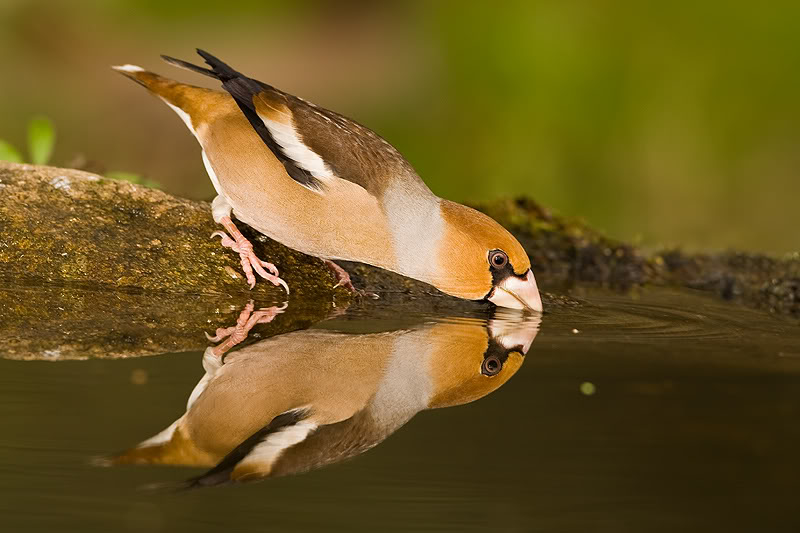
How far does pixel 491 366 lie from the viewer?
372 cm

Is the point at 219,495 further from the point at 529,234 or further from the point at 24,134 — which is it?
the point at 24,134

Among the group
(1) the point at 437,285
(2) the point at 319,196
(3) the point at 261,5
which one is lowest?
(1) the point at 437,285

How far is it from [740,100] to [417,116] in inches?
138

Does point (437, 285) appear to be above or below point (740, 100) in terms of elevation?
below

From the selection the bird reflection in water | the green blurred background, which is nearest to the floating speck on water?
the bird reflection in water

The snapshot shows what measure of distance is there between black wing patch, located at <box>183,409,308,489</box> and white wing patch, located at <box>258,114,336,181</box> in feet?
6.11

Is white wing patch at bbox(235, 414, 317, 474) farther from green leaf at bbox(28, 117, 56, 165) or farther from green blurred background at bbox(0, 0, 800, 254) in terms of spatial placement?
green blurred background at bbox(0, 0, 800, 254)

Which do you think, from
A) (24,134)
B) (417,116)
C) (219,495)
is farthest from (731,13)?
(219,495)

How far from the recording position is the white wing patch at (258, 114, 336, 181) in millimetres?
4742

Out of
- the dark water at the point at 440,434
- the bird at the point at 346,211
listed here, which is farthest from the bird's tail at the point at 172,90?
the dark water at the point at 440,434

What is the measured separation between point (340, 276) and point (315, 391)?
1857 mm

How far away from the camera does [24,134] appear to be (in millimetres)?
10680

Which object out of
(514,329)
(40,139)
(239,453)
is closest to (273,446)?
(239,453)

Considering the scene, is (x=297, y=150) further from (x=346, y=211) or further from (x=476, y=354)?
(x=476, y=354)
